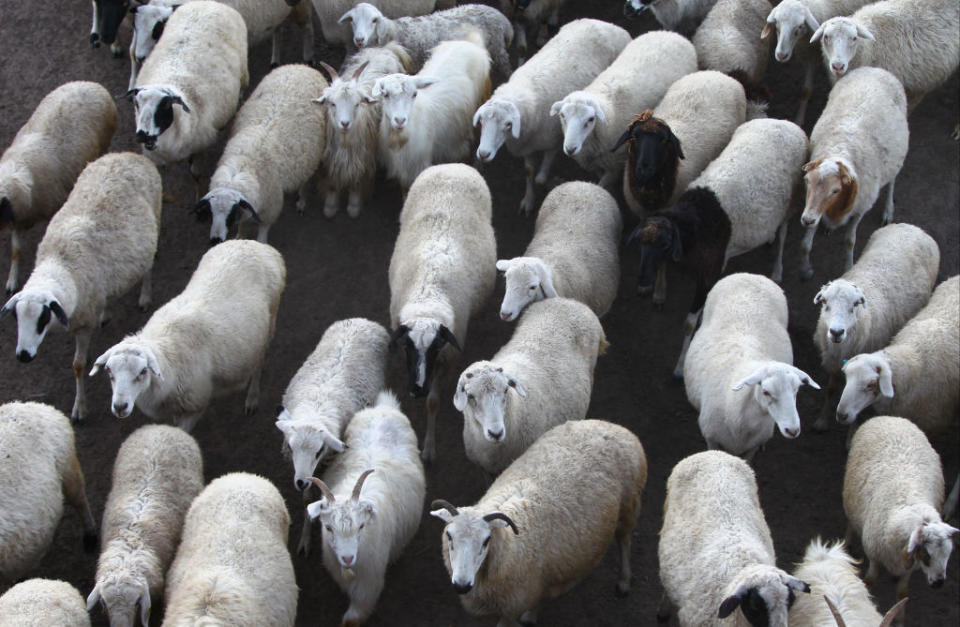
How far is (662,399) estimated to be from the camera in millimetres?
10234

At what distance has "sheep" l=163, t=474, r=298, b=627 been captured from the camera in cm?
690

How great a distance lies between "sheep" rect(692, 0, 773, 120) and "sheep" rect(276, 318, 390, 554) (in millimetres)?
5686

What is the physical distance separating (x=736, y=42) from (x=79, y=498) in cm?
896

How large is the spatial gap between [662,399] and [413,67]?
5.25 metres

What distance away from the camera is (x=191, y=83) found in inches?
442

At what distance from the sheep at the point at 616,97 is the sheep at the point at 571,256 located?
0.68 metres

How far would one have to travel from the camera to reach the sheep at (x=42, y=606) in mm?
6902

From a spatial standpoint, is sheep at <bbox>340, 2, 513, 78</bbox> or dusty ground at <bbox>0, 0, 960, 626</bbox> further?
sheep at <bbox>340, 2, 513, 78</bbox>

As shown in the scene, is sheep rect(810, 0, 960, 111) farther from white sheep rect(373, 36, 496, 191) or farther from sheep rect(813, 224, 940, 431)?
white sheep rect(373, 36, 496, 191)

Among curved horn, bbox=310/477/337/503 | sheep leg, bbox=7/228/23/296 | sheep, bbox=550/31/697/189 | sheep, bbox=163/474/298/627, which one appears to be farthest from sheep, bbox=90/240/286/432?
sheep, bbox=550/31/697/189

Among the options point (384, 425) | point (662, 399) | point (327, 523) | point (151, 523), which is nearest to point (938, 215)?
point (662, 399)

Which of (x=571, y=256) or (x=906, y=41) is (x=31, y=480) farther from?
(x=906, y=41)

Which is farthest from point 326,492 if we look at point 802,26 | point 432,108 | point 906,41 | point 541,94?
point 906,41

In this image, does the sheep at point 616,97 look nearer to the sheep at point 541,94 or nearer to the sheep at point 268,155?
the sheep at point 541,94
